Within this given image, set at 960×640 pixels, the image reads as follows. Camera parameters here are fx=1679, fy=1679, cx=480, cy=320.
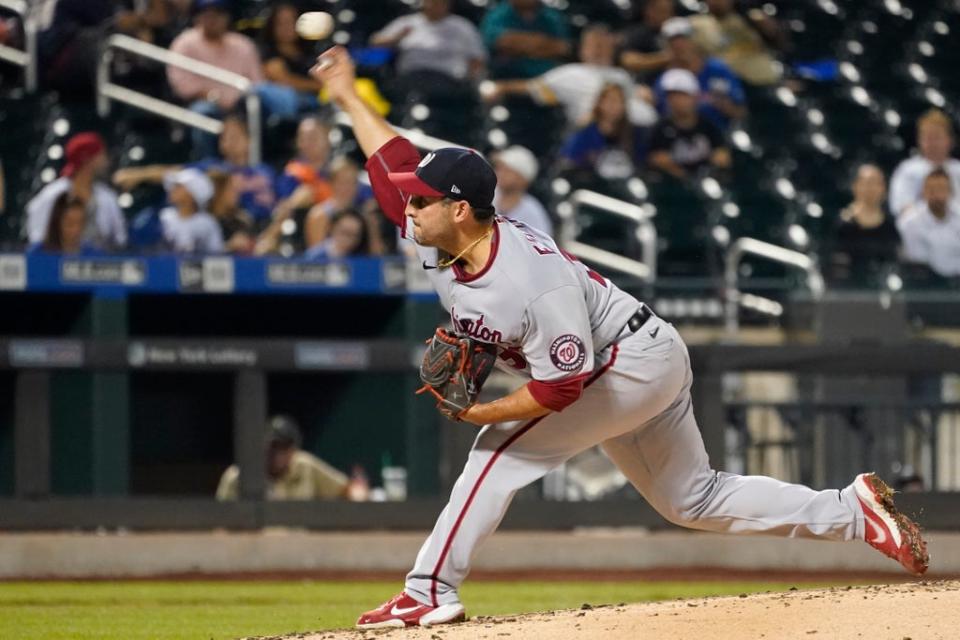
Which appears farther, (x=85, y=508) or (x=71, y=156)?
(x=71, y=156)

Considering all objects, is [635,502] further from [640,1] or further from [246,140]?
[640,1]

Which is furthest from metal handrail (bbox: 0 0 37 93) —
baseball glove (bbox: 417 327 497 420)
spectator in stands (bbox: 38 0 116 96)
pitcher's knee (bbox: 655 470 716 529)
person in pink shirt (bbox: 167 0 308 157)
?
pitcher's knee (bbox: 655 470 716 529)

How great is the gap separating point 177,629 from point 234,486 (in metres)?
2.79

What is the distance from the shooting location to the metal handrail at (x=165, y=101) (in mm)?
10891

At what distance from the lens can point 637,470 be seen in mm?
5172

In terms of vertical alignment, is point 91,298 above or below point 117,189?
below

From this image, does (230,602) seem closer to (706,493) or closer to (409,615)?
(409,615)

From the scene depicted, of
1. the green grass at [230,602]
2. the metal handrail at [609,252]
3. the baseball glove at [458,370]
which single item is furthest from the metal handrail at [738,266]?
the baseball glove at [458,370]

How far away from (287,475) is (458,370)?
4249 millimetres

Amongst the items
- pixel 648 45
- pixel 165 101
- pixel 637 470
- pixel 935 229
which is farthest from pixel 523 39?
pixel 637 470

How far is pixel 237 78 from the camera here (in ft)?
36.8

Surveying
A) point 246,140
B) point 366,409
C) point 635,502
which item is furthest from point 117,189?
point 635,502

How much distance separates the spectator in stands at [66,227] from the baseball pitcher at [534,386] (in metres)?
4.03

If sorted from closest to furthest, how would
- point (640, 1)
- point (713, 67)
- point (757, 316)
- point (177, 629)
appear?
point (177, 629)
point (757, 316)
point (713, 67)
point (640, 1)
